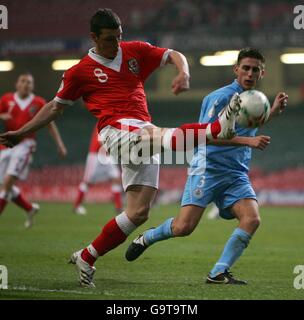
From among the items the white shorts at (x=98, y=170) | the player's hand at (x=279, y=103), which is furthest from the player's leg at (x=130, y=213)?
the white shorts at (x=98, y=170)

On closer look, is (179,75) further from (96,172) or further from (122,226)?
(96,172)

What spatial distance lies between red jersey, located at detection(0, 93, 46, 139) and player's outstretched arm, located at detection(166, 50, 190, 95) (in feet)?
19.9

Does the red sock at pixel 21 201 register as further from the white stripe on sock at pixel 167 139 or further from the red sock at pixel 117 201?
the white stripe on sock at pixel 167 139

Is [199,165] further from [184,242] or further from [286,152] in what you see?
[286,152]

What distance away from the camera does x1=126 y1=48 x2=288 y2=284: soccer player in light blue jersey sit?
7.09 m

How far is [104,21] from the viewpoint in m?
6.77

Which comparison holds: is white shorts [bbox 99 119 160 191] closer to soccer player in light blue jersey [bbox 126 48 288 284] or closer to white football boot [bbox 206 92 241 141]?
soccer player in light blue jersey [bbox 126 48 288 284]

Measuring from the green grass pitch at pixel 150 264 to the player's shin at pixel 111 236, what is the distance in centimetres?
26

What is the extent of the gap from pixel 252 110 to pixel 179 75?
748 mm

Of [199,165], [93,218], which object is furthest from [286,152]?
[199,165]

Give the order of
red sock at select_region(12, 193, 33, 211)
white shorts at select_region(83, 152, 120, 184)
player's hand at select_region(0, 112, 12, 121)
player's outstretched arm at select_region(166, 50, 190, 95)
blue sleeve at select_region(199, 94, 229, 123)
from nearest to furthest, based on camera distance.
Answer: player's outstretched arm at select_region(166, 50, 190, 95), blue sleeve at select_region(199, 94, 229, 123), player's hand at select_region(0, 112, 12, 121), red sock at select_region(12, 193, 33, 211), white shorts at select_region(83, 152, 120, 184)

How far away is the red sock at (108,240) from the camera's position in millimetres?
6969

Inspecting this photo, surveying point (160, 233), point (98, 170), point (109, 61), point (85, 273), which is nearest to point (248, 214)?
point (160, 233)

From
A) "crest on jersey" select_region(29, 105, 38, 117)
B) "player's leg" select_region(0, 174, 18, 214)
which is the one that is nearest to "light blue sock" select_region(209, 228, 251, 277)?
"player's leg" select_region(0, 174, 18, 214)
